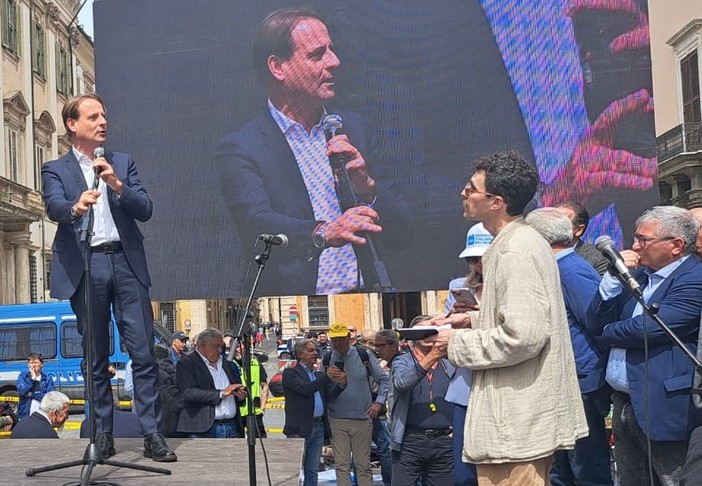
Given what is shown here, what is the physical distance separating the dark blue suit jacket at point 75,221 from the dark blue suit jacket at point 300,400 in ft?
14.5

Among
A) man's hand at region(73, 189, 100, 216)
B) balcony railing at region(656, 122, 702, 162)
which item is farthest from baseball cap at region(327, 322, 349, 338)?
balcony railing at region(656, 122, 702, 162)

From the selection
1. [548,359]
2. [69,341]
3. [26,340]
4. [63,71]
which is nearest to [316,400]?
[548,359]

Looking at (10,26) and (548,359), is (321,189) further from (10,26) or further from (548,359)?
(10,26)

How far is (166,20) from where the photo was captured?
975 cm

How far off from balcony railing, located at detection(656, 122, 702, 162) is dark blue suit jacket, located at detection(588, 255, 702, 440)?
2621cm

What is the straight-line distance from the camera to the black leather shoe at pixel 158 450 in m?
4.59

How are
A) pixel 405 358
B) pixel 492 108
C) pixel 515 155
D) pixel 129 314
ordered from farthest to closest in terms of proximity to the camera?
pixel 492 108, pixel 405 358, pixel 129 314, pixel 515 155

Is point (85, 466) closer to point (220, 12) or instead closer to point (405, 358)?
point (405, 358)

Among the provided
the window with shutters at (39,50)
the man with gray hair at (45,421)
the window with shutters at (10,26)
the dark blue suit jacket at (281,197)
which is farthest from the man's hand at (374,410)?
the window with shutters at (39,50)

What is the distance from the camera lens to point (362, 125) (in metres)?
9.54

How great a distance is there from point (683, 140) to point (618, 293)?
86.4 feet

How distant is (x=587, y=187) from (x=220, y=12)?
14.4ft

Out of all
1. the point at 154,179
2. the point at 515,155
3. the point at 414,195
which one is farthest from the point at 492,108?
the point at 515,155

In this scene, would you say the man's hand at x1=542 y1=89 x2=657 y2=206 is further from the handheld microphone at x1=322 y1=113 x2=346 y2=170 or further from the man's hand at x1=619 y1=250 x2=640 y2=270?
the man's hand at x1=619 y1=250 x2=640 y2=270
